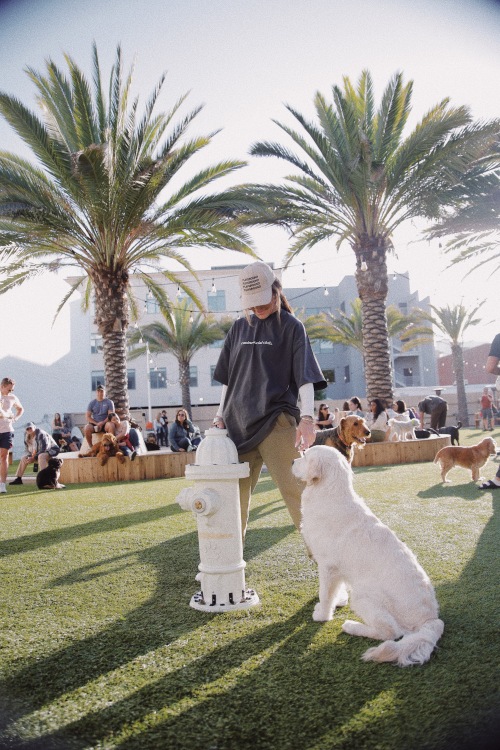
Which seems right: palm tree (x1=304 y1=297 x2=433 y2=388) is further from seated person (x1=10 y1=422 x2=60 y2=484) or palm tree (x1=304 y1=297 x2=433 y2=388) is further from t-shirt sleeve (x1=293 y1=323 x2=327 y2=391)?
t-shirt sleeve (x1=293 y1=323 x2=327 y2=391)

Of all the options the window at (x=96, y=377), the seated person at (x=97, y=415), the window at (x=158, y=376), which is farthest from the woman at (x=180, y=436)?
the window at (x=96, y=377)

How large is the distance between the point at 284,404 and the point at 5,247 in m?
11.2

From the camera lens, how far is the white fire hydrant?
3244mm

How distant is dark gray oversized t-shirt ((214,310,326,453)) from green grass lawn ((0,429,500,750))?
1.06 meters

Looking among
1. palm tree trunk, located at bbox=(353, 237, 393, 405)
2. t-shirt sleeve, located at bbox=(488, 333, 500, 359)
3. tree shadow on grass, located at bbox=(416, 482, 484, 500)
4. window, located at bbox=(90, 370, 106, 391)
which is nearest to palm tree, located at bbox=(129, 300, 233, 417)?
window, located at bbox=(90, 370, 106, 391)

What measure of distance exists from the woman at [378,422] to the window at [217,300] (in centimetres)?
3196

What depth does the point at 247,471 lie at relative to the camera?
3.33m

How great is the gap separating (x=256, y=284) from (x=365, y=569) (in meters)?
1.76

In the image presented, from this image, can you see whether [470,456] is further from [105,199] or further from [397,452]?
[105,199]

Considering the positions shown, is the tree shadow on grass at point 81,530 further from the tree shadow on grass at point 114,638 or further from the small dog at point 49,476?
the small dog at point 49,476

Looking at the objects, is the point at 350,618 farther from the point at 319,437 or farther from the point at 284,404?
the point at 319,437

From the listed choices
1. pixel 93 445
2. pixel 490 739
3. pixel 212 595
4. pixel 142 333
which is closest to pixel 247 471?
pixel 212 595

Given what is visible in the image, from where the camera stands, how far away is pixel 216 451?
3.29 meters

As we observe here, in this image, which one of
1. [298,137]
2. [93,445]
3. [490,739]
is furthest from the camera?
[298,137]
